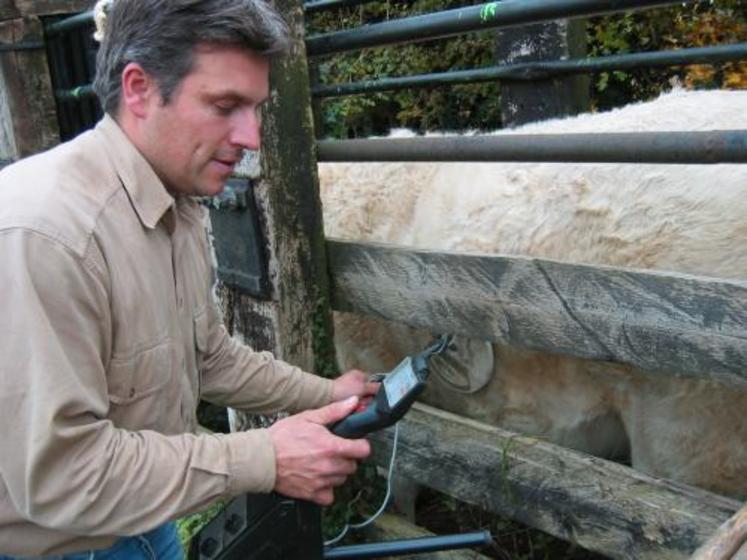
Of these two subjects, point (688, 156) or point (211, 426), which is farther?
point (211, 426)

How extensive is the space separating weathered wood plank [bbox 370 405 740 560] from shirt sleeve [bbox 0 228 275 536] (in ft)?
3.58

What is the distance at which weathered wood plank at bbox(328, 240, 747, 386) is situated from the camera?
1.92 m

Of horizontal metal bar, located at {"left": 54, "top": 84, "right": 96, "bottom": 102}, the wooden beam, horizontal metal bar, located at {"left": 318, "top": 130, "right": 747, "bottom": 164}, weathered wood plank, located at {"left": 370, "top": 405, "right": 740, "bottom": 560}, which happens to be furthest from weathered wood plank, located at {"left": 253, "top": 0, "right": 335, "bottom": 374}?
the wooden beam

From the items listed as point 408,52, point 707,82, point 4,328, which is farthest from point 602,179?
point 408,52

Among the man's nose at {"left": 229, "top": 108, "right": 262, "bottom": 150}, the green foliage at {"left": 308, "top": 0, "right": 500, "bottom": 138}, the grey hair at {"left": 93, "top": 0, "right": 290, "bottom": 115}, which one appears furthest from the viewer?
the green foliage at {"left": 308, "top": 0, "right": 500, "bottom": 138}

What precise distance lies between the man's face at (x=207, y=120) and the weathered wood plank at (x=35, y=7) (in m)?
3.17

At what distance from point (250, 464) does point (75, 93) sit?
3226mm

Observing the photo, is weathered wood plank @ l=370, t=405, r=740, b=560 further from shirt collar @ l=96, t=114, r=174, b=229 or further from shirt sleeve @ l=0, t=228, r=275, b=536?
shirt collar @ l=96, t=114, r=174, b=229

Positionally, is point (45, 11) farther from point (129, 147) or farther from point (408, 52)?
point (408, 52)

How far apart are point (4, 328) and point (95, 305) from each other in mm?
170

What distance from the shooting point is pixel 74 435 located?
1.52 meters

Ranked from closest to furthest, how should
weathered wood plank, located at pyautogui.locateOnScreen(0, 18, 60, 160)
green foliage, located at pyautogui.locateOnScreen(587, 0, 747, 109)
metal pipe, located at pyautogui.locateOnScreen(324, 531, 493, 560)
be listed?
metal pipe, located at pyautogui.locateOnScreen(324, 531, 493, 560), weathered wood plank, located at pyautogui.locateOnScreen(0, 18, 60, 160), green foliage, located at pyautogui.locateOnScreen(587, 0, 747, 109)

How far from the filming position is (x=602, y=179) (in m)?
2.76

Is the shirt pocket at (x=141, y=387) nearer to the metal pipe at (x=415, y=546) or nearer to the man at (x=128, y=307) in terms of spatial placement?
the man at (x=128, y=307)
